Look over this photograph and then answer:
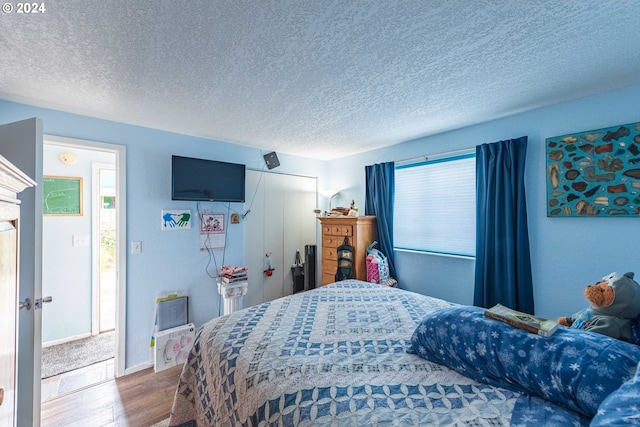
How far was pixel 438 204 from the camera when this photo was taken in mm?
2924

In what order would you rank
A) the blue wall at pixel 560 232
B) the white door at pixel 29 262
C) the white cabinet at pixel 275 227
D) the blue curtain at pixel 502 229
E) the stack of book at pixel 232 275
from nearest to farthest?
the white door at pixel 29 262, the blue wall at pixel 560 232, the blue curtain at pixel 502 229, the stack of book at pixel 232 275, the white cabinet at pixel 275 227

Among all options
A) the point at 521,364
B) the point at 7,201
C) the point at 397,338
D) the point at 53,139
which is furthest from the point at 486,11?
the point at 53,139

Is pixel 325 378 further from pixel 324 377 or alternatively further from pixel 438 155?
pixel 438 155

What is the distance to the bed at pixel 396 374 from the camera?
865 mm

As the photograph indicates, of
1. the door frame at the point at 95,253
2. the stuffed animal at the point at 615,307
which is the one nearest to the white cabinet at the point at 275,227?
the door frame at the point at 95,253

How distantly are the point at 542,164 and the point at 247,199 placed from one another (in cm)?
308

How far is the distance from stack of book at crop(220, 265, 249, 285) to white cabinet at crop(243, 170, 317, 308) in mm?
417

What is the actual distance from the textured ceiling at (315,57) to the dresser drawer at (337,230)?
1.42 metres

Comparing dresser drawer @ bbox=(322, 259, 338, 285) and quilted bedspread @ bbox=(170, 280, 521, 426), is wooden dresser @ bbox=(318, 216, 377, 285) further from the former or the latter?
quilted bedspread @ bbox=(170, 280, 521, 426)

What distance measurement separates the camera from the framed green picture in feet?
9.78

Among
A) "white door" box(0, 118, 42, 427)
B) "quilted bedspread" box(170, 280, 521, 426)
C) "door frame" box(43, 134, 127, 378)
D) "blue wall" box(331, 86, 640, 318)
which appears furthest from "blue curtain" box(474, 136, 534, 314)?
"door frame" box(43, 134, 127, 378)

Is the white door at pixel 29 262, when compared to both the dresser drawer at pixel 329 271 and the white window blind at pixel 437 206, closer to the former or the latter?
the dresser drawer at pixel 329 271

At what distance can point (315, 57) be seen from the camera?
4.94 ft

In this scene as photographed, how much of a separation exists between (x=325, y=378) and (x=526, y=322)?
2.84ft
